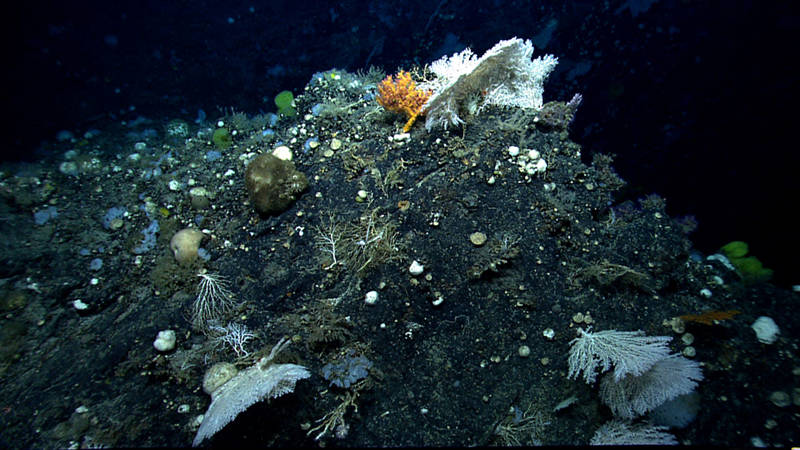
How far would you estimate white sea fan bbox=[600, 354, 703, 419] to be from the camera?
2.48m

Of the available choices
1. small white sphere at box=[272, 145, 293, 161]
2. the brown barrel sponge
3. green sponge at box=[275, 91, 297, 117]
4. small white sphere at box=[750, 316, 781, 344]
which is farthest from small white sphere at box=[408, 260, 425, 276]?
green sponge at box=[275, 91, 297, 117]

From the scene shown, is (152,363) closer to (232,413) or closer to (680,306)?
(232,413)

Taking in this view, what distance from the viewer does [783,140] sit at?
18.0 feet

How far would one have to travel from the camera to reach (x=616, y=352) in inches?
103

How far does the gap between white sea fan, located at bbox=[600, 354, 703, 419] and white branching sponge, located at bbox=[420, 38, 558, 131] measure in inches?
134

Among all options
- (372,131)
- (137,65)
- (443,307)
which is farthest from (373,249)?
(137,65)

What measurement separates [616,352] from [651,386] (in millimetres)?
382

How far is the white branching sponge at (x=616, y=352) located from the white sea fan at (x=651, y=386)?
12cm

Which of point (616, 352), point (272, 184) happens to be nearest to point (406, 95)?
point (272, 184)

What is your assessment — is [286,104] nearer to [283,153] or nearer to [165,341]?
[283,153]

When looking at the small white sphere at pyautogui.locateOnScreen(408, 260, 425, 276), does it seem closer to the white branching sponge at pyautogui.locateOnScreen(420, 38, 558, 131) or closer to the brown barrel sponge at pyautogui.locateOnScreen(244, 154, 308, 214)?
the brown barrel sponge at pyautogui.locateOnScreen(244, 154, 308, 214)

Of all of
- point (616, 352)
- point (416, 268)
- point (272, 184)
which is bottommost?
point (616, 352)

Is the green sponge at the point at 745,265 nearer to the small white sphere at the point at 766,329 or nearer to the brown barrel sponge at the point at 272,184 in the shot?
the small white sphere at the point at 766,329

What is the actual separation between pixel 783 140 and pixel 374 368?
28.5ft
